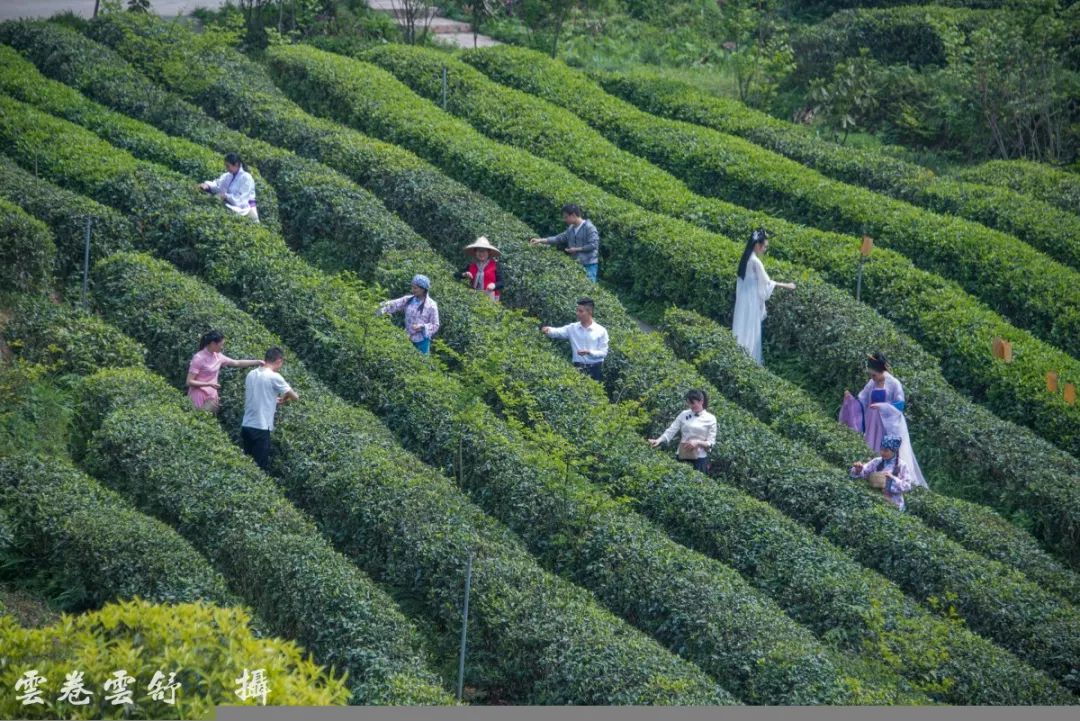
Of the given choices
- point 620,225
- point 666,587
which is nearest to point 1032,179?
point 620,225

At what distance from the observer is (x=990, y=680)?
1307 centimetres

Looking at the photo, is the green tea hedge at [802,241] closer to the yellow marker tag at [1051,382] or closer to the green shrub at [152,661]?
the yellow marker tag at [1051,382]

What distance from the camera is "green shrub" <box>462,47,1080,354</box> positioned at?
19.7 meters

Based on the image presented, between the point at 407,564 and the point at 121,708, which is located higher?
the point at 121,708

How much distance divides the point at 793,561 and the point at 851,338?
4.33m

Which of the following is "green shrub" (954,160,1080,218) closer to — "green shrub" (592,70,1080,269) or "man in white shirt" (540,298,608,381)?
"green shrub" (592,70,1080,269)

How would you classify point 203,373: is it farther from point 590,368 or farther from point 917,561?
point 917,561

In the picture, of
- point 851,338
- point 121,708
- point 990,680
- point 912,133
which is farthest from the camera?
point 912,133

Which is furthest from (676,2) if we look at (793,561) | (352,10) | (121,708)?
(121,708)

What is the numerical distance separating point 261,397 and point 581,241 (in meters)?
5.39

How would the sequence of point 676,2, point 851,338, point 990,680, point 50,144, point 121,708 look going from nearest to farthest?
point 121,708, point 990,680, point 851,338, point 50,144, point 676,2

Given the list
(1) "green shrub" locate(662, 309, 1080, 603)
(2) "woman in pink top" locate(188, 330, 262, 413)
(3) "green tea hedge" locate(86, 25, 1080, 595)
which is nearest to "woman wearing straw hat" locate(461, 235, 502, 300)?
(3) "green tea hedge" locate(86, 25, 1080, 595)

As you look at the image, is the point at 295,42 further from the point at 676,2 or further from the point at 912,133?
the point at 912,133

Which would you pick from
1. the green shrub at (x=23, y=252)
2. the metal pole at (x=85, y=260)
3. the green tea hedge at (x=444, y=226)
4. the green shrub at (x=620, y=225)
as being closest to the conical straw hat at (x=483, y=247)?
the green tea hedge at (x=444, y=226)
